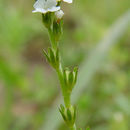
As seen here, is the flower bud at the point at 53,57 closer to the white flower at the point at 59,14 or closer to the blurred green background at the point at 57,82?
the white flower at the point at 59,14

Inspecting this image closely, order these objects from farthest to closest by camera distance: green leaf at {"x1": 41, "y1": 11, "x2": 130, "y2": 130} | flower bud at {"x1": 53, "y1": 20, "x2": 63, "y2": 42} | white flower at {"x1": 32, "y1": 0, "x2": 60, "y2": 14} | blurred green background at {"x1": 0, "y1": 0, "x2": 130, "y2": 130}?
blurred green background at {"x1": 0, "y1": 0, "x2": 130, "y2": 130} → green leaf at {"x1": 41, "y1": 11, "x2": 130, "y2": 130} → flower bud at {"x1": 53, "y1": 20, "x2": 63, "y2": 42} → white flower at {"x1": 32, "y1": 0, "x2": 60, "y2": 14}

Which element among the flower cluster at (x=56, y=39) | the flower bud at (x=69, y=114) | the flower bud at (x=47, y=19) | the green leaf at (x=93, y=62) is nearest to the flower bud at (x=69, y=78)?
the flower cluster at (x=56, y=39)

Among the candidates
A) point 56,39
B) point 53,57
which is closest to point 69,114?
point 53,57

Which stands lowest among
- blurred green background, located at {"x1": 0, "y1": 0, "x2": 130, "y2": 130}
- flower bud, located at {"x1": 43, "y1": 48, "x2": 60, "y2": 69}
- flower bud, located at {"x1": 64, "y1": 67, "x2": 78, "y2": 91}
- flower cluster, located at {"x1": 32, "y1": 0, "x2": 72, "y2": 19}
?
blurred green background, located at {"x1": 0, "y1": 0, "x2": 130, "y2": 130}

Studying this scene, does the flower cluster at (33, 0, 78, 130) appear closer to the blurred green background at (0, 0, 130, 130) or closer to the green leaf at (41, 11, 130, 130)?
the blurred green background at (0, 0, 130, 130)

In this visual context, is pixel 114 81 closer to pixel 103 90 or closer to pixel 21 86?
pixel 103 90

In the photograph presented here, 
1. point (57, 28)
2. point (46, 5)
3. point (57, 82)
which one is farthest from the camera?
point (57, 82)

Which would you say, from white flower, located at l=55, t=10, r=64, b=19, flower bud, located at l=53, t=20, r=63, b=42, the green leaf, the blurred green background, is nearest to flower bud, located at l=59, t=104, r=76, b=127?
flower bud, located at l=53, t=20, r=63, b=42

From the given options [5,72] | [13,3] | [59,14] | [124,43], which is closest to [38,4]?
[59,14]

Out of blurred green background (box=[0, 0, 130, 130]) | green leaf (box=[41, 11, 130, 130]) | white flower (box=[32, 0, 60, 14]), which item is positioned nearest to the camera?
white flower (box=[32, 0, 60, 14])

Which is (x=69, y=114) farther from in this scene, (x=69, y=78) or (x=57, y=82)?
(x=57, y=82)

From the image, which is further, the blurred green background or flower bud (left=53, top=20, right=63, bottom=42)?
the blurred green background
